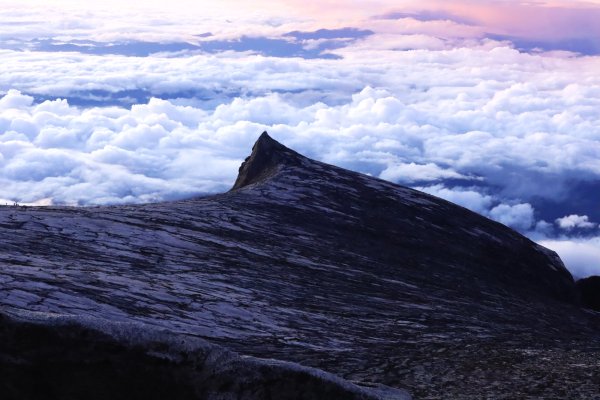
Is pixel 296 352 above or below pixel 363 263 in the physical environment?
below

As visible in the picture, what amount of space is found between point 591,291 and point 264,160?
1420 cm

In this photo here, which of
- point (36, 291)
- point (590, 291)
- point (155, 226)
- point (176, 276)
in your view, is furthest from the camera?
point (590, 291)

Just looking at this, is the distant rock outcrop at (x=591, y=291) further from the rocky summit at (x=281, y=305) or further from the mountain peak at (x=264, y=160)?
the mountain peak at (x=264, y=160)

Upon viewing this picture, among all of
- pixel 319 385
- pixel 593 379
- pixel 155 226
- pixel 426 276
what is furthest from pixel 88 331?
pixel 426 276

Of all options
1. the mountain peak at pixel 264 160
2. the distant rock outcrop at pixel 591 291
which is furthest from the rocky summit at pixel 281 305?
the distant rock outcrop at pixel 591 291

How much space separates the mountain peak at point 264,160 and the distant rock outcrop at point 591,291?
12.7 m

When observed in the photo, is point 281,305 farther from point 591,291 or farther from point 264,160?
point 591,291

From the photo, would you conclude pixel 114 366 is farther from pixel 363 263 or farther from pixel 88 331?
pixel 363 263

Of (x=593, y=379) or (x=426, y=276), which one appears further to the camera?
(x=426, y=276)

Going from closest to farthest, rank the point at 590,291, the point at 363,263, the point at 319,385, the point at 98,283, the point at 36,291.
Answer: the point at 319,385
the point at 36,291
the point at 98,283
the point at 363,263
the point at 590,291

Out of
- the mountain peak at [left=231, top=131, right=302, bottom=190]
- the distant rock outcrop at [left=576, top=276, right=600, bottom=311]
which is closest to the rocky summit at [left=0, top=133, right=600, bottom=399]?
the mountain peak at [left=231, top=131, right=302, bottom=190]

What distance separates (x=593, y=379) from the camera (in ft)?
34.8

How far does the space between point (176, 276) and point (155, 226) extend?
12.6ft

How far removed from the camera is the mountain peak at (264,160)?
93.8 ft
